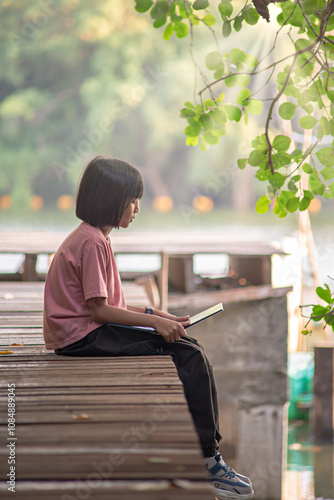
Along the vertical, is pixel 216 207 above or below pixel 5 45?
below

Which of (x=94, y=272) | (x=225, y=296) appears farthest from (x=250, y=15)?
(x=225, y=296)

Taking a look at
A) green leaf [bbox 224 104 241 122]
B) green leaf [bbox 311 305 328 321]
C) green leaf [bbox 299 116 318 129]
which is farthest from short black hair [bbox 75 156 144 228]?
green leaf [bbox 311 305 328 321]

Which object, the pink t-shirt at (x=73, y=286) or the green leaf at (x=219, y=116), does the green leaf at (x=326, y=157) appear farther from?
the pink t-shirt at (x=73, y=286)

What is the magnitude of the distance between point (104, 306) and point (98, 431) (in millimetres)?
748

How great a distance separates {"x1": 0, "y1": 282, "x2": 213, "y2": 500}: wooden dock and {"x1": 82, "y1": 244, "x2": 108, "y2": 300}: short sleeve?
237 millimetres

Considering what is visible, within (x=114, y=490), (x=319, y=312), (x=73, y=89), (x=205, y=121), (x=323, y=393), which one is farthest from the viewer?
(x=73, y=89)

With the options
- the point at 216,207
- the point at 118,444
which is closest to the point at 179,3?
the point at 118,444

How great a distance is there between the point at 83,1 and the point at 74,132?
14.3 feet

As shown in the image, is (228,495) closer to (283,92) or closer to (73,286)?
(73,286)

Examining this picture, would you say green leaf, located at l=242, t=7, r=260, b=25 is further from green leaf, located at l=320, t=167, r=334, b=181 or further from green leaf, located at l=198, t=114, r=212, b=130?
green leaf, located at l=320, t=167, r=334, b=181

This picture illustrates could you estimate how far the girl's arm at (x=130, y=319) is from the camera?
8.08ft

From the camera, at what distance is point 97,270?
2.47 metres

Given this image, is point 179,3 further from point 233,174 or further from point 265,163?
point 233,174

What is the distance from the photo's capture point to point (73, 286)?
2.54 metres
